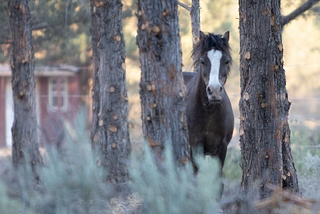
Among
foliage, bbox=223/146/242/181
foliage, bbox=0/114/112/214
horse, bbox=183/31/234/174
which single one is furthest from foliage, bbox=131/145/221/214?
foliage, bbox=223/146/242/181

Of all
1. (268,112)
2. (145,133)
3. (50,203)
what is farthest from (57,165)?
(268,112)

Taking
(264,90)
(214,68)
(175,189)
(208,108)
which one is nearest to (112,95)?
(208,108)

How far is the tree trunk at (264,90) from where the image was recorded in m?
6.88

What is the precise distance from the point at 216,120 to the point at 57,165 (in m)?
4.27

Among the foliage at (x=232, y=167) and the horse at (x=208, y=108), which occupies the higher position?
the horse at (x=208, y=108)

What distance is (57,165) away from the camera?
15.3ft

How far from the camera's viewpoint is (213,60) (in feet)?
25.7

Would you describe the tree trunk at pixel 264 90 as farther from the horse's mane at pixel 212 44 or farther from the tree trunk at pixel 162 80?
the tree trunk at pixel 162 80

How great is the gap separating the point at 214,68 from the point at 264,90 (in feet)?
3.22

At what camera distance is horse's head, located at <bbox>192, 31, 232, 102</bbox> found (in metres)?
7.55

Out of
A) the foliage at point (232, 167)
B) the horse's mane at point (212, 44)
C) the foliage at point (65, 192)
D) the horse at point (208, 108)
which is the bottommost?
the foliage at point (232, 167)

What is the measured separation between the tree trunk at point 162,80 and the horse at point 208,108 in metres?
2.22

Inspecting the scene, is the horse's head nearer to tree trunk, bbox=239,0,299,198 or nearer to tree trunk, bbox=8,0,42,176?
tree trunk, bbox=239,0,299,198

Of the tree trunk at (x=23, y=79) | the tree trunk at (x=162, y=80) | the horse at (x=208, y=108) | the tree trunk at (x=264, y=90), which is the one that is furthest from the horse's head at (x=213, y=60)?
the tree trunk at (x=23, y=79)
